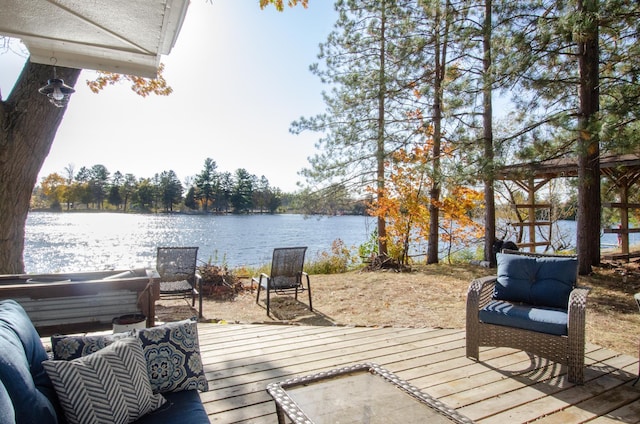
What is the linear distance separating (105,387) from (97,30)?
2.33 meters

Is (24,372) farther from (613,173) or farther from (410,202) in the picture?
(613,173)

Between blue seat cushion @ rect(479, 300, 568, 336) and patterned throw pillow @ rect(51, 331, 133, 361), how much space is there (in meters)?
2.49

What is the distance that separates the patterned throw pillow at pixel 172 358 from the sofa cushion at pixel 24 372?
1.25ft

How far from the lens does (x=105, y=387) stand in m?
1.40

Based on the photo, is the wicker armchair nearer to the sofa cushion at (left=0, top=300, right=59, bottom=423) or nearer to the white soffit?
the sofa cushion at (left=0, top=300, right=59, bottom=423)

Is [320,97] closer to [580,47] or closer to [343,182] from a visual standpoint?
[343,182]

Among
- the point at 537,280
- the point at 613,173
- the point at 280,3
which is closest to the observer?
the point at 537,280

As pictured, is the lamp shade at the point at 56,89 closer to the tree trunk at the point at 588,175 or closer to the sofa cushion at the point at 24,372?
the sofa cushion at the point at 24,372

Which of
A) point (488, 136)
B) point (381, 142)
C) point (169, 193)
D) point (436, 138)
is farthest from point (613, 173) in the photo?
point (169, 193)

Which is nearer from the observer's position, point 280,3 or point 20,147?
point 20,147

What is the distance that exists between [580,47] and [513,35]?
4.09ft

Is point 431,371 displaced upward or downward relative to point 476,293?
downward

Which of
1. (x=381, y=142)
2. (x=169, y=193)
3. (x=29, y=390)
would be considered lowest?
(x=29, y=390)

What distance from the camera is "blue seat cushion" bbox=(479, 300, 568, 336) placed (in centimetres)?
244
